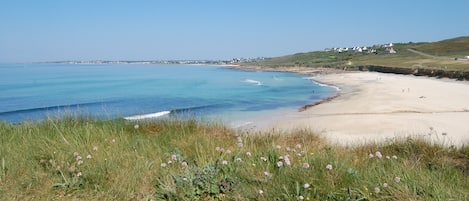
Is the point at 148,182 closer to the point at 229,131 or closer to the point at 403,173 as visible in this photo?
the point at 403,173

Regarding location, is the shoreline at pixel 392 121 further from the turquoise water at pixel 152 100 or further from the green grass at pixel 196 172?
the green grass at pixel 196 172

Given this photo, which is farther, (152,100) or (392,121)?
(152,100)

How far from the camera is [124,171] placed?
393cm

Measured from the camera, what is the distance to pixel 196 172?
3.91m

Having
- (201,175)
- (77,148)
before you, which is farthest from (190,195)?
(77,148)

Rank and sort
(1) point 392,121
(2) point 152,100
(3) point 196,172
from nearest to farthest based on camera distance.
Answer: (3) point 196,172 < (1) point 392,121 < (2) point 152,100

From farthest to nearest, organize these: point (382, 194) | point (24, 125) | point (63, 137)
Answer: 1. point (24, 125)
2. point (63, 137)
3. point (382, 194)

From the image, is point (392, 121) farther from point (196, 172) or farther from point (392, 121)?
point (196, 172)

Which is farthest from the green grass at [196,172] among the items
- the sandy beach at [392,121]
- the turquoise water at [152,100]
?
the sandy beach at [392,121]

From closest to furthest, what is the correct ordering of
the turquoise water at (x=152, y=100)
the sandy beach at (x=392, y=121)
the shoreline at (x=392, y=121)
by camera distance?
the shoreline at (x=392, y=121), the sandy beach at (x=392, y=121), the turquoise water at (x=152, y=100)

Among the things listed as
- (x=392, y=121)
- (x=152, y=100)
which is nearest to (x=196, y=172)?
(x=392, y=121)

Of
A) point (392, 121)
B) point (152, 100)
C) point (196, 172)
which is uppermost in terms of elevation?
point (196, 172)

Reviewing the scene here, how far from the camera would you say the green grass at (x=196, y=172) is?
3422 mm

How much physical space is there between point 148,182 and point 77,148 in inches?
54.5
